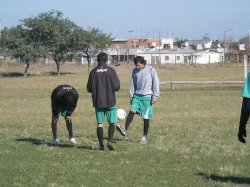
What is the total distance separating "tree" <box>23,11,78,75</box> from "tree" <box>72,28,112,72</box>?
1132 mm

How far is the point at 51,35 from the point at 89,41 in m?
6.29

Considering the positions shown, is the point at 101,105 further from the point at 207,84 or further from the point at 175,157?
the point at 207,84

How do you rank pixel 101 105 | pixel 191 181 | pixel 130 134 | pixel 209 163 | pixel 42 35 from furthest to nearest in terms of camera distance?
pixel 42 35
pixel 130 134
pixel 101 105
pixel 209 163
pixel 191 181

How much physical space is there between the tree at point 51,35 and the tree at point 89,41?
1.13m

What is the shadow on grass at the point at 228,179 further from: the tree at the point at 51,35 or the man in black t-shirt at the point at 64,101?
the tree at the point at 51,35

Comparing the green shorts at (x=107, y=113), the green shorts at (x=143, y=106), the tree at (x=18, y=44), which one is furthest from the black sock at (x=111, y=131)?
the tree at (x=18, y=44)

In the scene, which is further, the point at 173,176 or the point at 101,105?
the point at 101,105

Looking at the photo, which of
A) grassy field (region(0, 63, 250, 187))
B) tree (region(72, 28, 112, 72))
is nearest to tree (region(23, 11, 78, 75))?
tree (region(72, 28, 112, 72))

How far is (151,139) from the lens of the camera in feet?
38.6

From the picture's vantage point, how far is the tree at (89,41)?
7631 centimetres

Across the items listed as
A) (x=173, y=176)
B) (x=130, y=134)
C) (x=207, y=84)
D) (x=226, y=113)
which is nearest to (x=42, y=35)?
(x=207, y=84)

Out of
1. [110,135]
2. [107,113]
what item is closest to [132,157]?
[110,135]

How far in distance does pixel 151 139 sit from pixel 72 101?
216 cm

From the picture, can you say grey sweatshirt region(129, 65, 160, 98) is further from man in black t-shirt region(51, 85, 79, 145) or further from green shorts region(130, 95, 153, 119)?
man in black t-shirt region(51, 85, 79, 145)
